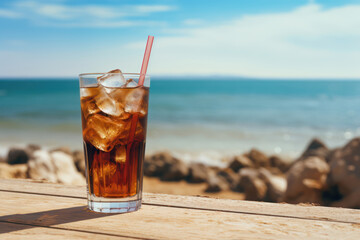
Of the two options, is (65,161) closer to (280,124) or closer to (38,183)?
(38,183)

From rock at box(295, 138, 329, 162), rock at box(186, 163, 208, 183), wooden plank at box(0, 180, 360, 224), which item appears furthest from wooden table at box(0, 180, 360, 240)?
rock at box(295, 138, 329, 162)

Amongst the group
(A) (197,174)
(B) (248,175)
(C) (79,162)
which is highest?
(B) (248,175)

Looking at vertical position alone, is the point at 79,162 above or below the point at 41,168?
below

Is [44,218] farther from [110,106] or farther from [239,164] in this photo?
[239,164]

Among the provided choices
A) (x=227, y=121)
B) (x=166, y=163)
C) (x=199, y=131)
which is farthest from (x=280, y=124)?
(x=166, y=163)

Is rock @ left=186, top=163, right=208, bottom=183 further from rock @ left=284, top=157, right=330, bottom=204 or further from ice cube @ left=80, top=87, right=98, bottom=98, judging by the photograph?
ice cube @ left=80, top=87, right=98, bottom=98

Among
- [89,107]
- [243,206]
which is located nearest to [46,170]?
[89,107]
